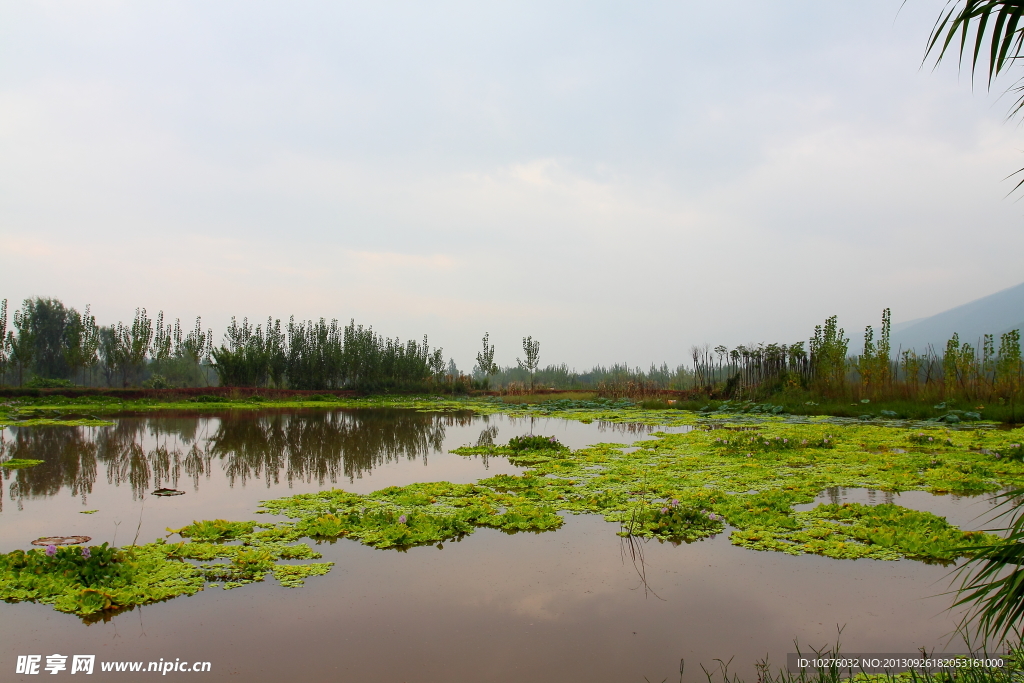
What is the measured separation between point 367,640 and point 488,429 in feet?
36.2

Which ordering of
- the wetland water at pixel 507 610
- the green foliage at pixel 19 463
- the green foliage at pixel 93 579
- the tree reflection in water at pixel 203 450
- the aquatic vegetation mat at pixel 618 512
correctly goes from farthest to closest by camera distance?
the green foliage at pixel 19 463 < the tree reflection in water at pixel 203 450 < the aquatic vegetation mat at pixel 618 512 < the green foliage at pixel 93 579 < the wetland water at pixel 507 610

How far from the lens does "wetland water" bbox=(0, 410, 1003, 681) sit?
2779 mm

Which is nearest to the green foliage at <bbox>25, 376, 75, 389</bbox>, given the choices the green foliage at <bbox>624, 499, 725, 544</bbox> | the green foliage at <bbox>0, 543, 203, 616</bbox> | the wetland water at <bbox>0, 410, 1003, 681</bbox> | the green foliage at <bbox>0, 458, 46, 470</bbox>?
the green foliage at <bbox>0, 458, 46, 470</bbox>

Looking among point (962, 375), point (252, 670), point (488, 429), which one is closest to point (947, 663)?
point (252, 670)

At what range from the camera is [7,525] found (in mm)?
5059

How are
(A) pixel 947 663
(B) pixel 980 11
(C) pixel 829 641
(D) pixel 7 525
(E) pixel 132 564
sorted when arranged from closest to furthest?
(B) pixel 980 11 < (A) pixel 947 663 < (C) pixel 829 641 < (E) pixel 132 564 < (D) pixel 7 525

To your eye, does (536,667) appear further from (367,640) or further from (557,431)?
(557,431)

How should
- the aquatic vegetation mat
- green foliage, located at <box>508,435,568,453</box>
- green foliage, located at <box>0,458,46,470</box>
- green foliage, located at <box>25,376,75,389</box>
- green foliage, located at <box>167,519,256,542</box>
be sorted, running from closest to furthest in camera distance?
the aquatic vegetation mat → green foliage, located at <box>167,519,256,542</box> → green foliage, located at <box>0,458,46,470</box> → green foliage, located at <box>508,435,568,453</box> → green foliage, located at <box>25,376,75,389</box>

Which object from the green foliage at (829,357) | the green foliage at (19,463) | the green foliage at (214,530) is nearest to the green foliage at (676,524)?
the green foliage at (214,530)

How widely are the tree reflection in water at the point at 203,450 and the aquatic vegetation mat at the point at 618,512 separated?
1.83m

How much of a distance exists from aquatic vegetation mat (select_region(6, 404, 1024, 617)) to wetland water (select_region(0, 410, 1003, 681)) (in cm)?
20

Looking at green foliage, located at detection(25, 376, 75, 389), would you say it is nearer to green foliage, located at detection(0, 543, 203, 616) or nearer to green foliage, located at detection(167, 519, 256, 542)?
green foliage, located at detection(167, 519, 256, 542)

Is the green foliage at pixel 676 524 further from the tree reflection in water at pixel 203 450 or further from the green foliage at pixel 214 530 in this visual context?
the tree reflection in water at pixel 203 450

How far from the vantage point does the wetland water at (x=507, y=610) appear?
9.12ft
